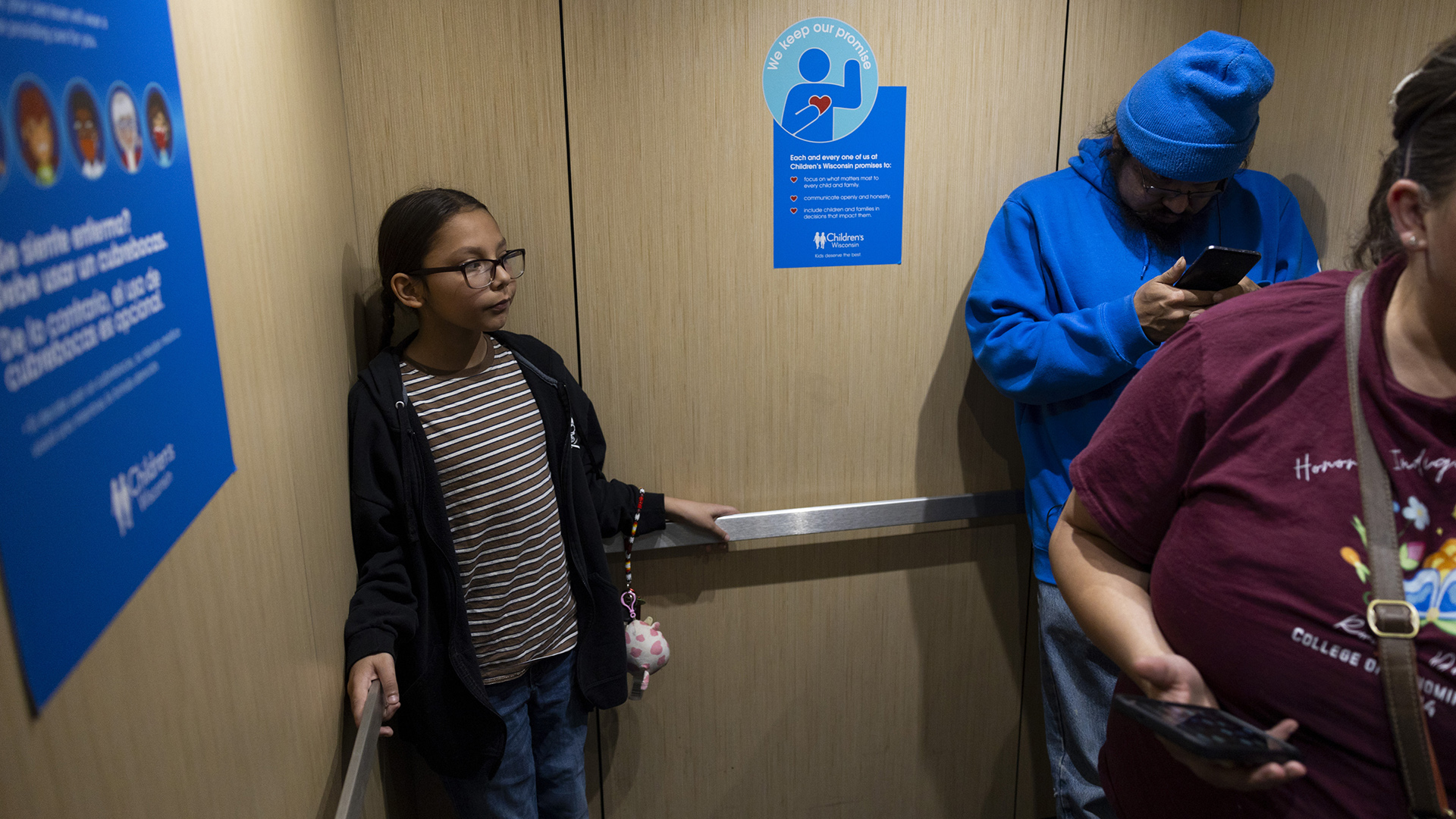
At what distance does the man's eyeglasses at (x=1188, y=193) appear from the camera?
1679 mm

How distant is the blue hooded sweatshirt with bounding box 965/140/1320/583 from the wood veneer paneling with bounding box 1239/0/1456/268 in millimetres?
123

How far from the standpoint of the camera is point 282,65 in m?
1.25

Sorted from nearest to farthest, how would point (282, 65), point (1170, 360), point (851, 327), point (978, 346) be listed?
point (1170, 360) → point (282, 65) → point (978, 346) → point (851, 327)

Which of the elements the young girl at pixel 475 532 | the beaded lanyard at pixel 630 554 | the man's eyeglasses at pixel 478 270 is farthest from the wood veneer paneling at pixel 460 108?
the beaded lanyard at pixel 630 554

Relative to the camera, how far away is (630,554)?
198 centimetres

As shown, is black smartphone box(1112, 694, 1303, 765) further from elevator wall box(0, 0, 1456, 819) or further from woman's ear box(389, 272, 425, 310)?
woman's ear box(389, 272, 425, 310)

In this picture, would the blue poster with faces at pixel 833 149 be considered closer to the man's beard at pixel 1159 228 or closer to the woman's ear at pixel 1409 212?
the man's beard at pixel 1159 228

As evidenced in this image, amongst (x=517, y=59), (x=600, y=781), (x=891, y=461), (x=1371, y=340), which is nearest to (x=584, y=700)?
(x=600, y=781)

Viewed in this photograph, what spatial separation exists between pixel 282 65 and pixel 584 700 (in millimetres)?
1309

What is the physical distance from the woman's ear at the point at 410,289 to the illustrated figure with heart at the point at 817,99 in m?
0.86

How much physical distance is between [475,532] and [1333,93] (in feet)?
6.78

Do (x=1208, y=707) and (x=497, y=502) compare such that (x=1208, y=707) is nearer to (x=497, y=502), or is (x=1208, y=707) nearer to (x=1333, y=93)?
(x=497, y=502)

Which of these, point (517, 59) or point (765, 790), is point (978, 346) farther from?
point (765, 790)

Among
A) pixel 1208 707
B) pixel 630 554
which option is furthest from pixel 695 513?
pixel 1208 707
